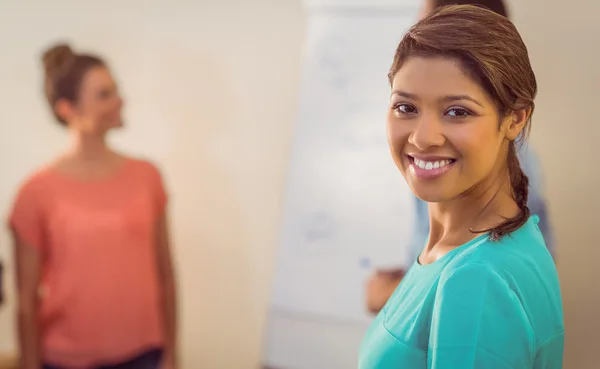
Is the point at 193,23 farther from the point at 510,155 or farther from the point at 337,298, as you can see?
the point at 510,155

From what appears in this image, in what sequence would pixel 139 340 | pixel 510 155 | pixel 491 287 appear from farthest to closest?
pixel 139 340, pixel 510 155, pixel 491 287

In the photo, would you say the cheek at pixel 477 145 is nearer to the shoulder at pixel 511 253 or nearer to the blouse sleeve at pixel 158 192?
the shoulder at pixel 511 253

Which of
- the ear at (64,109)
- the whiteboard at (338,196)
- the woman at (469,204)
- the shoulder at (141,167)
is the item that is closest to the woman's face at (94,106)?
the ear at (64,109)

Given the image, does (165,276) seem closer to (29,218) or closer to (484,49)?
(29,218)

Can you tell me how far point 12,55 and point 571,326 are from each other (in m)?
2.02

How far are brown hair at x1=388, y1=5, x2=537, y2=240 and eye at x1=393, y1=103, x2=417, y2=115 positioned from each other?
5cm

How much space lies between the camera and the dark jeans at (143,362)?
1747 millimetres

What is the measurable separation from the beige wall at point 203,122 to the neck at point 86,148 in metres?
0.39

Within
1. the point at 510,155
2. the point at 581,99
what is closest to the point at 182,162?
the point at 581,99

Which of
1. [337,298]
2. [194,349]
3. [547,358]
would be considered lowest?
[194,349]

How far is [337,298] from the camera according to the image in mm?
1744

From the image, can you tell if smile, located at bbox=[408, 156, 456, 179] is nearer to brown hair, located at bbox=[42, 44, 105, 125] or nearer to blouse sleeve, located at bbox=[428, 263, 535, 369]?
blouse sleeve, located at bbox=[428, 263, 535, 369]

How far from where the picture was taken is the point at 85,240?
5.63 feet

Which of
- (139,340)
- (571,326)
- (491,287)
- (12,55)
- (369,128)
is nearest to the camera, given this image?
(491,287)
